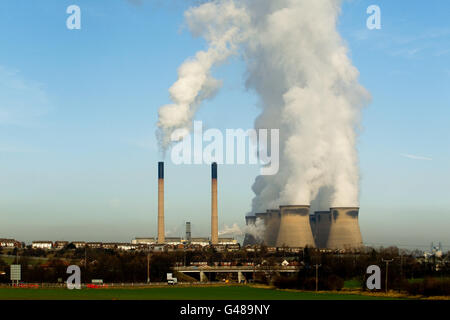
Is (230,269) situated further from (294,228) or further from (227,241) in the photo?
(227,241)

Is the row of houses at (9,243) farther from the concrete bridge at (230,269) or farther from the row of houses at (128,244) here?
the concrete bridge at (230,269)

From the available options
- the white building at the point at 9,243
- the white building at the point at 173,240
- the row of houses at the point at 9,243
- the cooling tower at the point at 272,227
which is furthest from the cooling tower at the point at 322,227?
the row of houses at the point at 9,243

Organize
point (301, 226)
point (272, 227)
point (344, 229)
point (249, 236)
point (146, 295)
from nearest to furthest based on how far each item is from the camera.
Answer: point (146, 295) → point (344, 229) → point (301, 226) → point (272, 227) → point (249, 236)

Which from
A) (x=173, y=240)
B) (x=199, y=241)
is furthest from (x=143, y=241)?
(x=199, y=241)

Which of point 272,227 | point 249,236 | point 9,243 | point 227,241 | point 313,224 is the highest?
point 313,224

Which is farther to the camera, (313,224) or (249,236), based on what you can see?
(249,236)

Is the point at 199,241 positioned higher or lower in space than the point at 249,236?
lower
